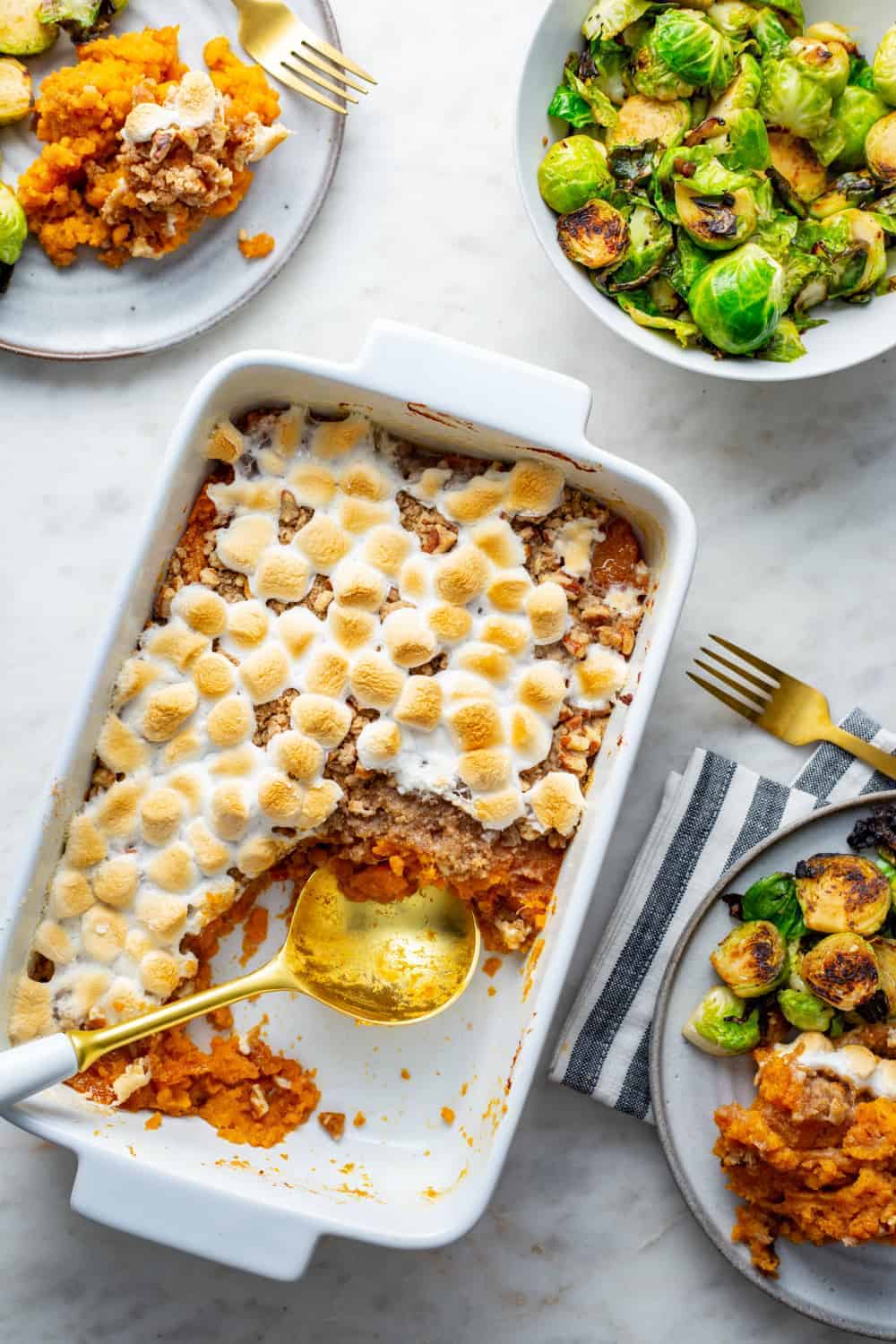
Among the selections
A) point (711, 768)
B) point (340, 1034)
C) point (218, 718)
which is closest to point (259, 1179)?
point (340, 1034)

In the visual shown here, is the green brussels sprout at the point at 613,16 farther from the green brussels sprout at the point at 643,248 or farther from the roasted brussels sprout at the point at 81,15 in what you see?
the roasted brussels sprout at the point at 81,15

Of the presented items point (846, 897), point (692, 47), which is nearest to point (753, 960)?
point (846, 897)

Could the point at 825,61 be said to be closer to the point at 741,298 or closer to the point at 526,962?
the point at 741,298

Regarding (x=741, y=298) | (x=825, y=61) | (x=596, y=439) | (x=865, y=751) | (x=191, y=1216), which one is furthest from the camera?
(x=596, y=439)

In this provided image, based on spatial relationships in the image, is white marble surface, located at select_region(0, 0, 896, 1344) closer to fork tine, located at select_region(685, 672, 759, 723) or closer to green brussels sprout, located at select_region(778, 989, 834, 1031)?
fork tine, located at select_region(685, 672, 759, 723)

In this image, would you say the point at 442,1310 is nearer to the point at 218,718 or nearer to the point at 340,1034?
the point at 340,1034

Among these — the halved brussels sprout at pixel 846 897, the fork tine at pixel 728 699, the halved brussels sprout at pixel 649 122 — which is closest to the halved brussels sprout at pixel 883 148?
the halved brussels sprout at pixel 649 122

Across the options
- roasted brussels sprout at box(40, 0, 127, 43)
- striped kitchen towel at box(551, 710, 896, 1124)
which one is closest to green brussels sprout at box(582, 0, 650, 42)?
roasted brussels sprout at box(40, 0, 127, 43)
